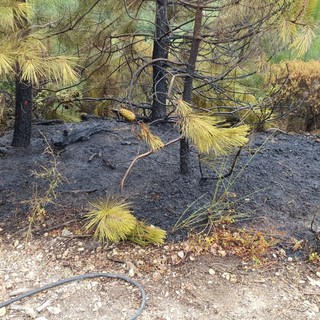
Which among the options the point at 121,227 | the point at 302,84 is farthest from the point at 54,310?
the point at 302,84

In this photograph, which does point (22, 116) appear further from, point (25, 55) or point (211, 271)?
point (211, 271)

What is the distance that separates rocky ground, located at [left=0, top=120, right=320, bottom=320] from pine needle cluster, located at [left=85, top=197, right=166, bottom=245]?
0.08 metres

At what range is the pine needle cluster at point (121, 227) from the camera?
1.90m

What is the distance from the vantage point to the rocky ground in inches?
72.8

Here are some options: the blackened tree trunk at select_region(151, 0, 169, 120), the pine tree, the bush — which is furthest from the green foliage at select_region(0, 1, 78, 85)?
the bush

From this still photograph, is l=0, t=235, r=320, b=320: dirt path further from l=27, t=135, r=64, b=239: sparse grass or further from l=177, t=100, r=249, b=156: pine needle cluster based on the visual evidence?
l=177, t=100, r=249, b=156: pine needle cluster

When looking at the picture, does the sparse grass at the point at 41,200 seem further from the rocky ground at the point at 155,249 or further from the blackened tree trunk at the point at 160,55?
the blackened tree trunk at the point at 160,55

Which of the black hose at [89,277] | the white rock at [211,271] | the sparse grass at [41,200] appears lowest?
the black hose at [89,277]

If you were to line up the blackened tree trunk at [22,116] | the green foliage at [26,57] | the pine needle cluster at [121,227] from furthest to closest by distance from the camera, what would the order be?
the blackened tree trunk at [22,116]
the green foliage at [26,57]
the pine needle cluster at [121,227]

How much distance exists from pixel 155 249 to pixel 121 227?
1.21 feet

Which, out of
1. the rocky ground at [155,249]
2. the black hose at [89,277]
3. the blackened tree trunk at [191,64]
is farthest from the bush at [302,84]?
the black hose at [89,277]

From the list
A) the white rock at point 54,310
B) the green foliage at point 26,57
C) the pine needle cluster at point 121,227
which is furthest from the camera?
the green foliage at point 26,57

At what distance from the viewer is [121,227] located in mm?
1901

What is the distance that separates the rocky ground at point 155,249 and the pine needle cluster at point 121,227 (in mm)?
77
